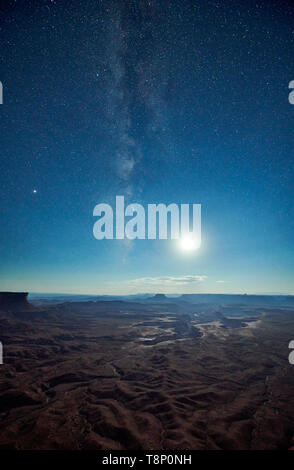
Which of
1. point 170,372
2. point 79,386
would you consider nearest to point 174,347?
point 170,372

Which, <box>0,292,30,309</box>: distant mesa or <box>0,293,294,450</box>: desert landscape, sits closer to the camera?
<box>0,293,294,450</box>: desert landscape

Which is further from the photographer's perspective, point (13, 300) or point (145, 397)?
point (13, 300)

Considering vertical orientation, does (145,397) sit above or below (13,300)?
above

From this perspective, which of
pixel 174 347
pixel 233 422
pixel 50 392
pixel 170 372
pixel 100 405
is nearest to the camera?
pixel 233 422

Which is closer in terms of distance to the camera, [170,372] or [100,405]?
[100,405]

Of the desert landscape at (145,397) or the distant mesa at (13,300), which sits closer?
the desert landscape at (145,397)
